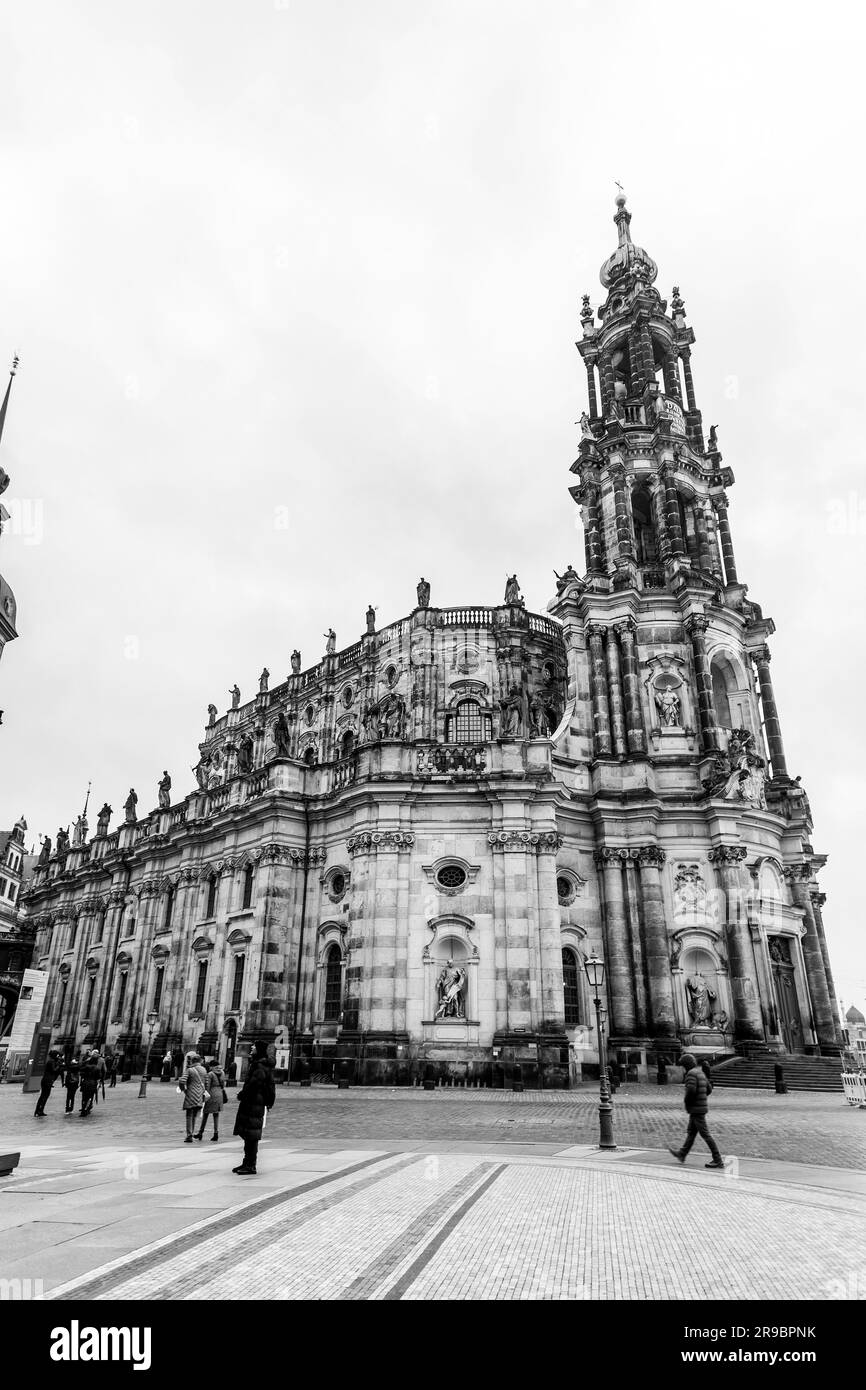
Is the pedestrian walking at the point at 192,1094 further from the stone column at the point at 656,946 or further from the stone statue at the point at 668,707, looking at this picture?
the stone statue at the point at 668,707

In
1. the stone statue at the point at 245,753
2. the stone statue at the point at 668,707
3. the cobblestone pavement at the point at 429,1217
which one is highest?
the stone statue at the point at 245,753

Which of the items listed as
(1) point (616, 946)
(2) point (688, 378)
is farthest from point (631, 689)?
(2) point (688, 378)

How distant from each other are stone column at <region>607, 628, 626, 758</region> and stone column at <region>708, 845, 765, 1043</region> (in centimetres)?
667

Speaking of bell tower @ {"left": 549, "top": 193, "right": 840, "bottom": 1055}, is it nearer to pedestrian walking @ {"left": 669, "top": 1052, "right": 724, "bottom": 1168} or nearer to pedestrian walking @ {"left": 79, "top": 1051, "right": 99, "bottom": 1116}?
pedestrian walking @ {"left": 79, "top": 1051, "right": 99, "bottom": 1116}

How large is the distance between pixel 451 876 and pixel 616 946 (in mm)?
8254

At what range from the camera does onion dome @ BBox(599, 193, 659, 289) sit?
56250mm

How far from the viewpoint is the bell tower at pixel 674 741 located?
3619 cm

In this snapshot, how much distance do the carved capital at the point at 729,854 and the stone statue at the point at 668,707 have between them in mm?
6707

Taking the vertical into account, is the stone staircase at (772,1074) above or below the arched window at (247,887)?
below

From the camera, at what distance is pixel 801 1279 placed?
6.56m

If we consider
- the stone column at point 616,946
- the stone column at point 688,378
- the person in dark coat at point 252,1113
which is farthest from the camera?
the stone column at point 688,378

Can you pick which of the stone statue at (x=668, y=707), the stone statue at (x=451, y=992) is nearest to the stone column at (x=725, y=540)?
the stone statue at (x=668, y=707)

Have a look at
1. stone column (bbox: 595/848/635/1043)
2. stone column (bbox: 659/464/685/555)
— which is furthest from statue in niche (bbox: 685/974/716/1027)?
stone column (bbox: 659/464/685/555)
